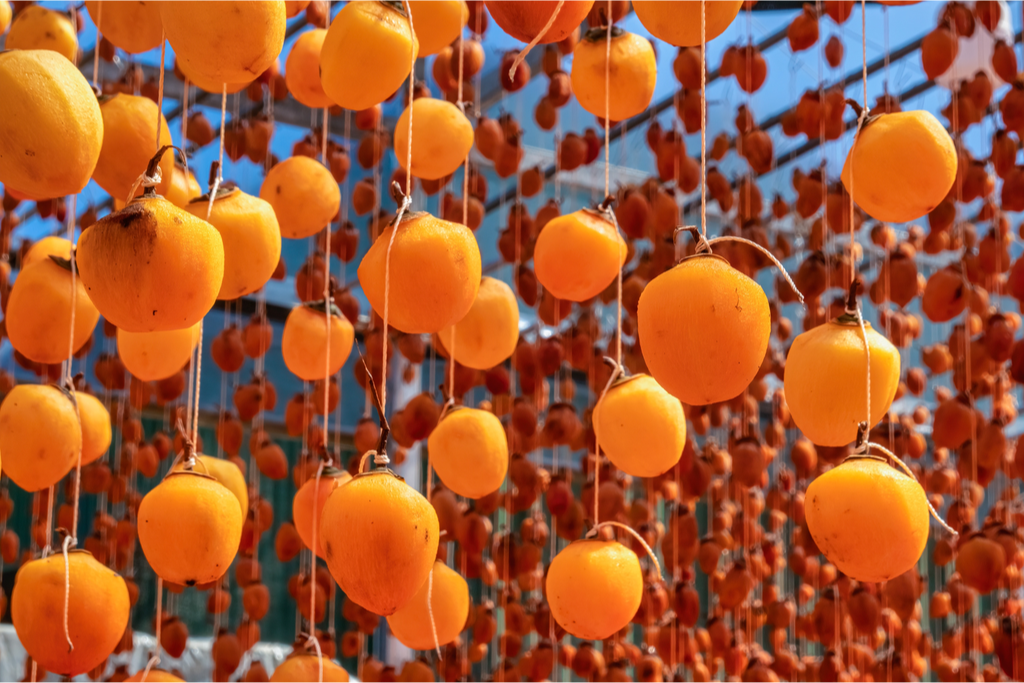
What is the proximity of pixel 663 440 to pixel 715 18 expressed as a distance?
0.45 metres

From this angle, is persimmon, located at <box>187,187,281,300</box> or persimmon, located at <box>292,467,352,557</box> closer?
persimmon, located at <box>187,187,281,300</box>

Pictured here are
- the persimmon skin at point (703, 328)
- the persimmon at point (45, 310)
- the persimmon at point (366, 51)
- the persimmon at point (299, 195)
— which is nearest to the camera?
the persimmon skin at point (703, 328)

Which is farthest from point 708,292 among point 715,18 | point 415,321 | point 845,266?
point 845,266

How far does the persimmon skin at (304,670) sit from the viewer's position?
4.02 feet

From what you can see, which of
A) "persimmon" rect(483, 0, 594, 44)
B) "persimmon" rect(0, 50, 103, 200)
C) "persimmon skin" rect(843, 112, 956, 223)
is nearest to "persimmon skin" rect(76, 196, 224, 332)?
"persimmon" rect(0, 50, 103, 200)

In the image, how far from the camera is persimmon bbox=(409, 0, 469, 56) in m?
1.30

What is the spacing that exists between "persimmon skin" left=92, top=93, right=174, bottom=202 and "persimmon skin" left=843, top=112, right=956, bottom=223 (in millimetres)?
747

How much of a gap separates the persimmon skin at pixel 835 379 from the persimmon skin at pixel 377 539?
38 centimetres

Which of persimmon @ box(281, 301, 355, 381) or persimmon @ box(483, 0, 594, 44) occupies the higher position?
persimmon @ box(483, 0, 594, 44)

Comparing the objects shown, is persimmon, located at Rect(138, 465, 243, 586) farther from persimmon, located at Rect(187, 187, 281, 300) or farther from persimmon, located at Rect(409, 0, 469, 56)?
persimmon, located at Rect(409, 0, 469, 56)

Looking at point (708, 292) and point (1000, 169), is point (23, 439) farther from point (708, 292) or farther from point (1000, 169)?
point (1000, 169)

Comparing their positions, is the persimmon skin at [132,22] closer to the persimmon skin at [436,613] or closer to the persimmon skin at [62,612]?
the persimmon skin at [62,612]

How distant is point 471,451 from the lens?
1.32 m

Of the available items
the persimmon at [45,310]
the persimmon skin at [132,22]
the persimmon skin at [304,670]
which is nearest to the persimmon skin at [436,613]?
the persimmon skin at [304,670]
